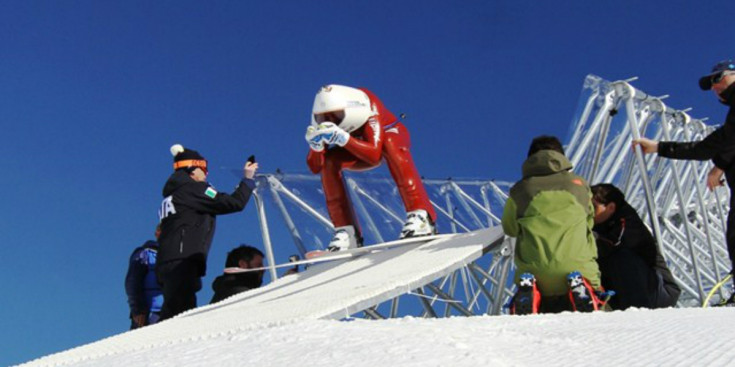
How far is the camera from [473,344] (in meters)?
2.04

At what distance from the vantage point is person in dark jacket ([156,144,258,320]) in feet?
18.5

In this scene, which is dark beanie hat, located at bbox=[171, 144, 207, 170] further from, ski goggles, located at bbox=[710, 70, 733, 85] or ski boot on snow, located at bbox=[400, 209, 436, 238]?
ski goggles, located at bbox=[710, 70, 733, 85]

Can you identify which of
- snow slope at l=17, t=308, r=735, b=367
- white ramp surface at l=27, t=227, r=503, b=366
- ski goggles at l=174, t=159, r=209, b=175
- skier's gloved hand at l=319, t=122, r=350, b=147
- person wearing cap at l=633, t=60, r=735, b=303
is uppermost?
ski goggles at l=174, t=159, r=209, b=175

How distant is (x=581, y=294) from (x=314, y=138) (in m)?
2.34

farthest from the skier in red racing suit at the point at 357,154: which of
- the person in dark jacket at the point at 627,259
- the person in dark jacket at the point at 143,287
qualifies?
the person in dark jacket at the point at 143,287

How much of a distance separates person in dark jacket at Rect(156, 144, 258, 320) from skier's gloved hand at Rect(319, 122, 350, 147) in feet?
3.28

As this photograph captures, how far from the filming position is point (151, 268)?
21.5 feet

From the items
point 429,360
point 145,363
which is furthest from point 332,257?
point 429,360

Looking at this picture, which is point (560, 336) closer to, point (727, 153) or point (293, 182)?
point (727, 153)

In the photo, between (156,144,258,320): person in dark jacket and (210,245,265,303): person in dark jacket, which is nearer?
(156,144,258,320): person in dark jacket

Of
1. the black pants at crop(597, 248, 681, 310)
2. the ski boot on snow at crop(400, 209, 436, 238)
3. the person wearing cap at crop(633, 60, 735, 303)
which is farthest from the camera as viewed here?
the ski boot on snow at crop(400, 209, 436, 238)

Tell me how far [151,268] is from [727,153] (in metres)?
4.44

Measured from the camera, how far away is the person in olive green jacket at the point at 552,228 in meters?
4.02

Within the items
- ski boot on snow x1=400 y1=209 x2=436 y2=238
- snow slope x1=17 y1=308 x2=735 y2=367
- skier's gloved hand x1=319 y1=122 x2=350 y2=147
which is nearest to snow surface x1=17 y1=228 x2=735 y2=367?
snow slope x1=17 y1=308 x2=735 y2=367
